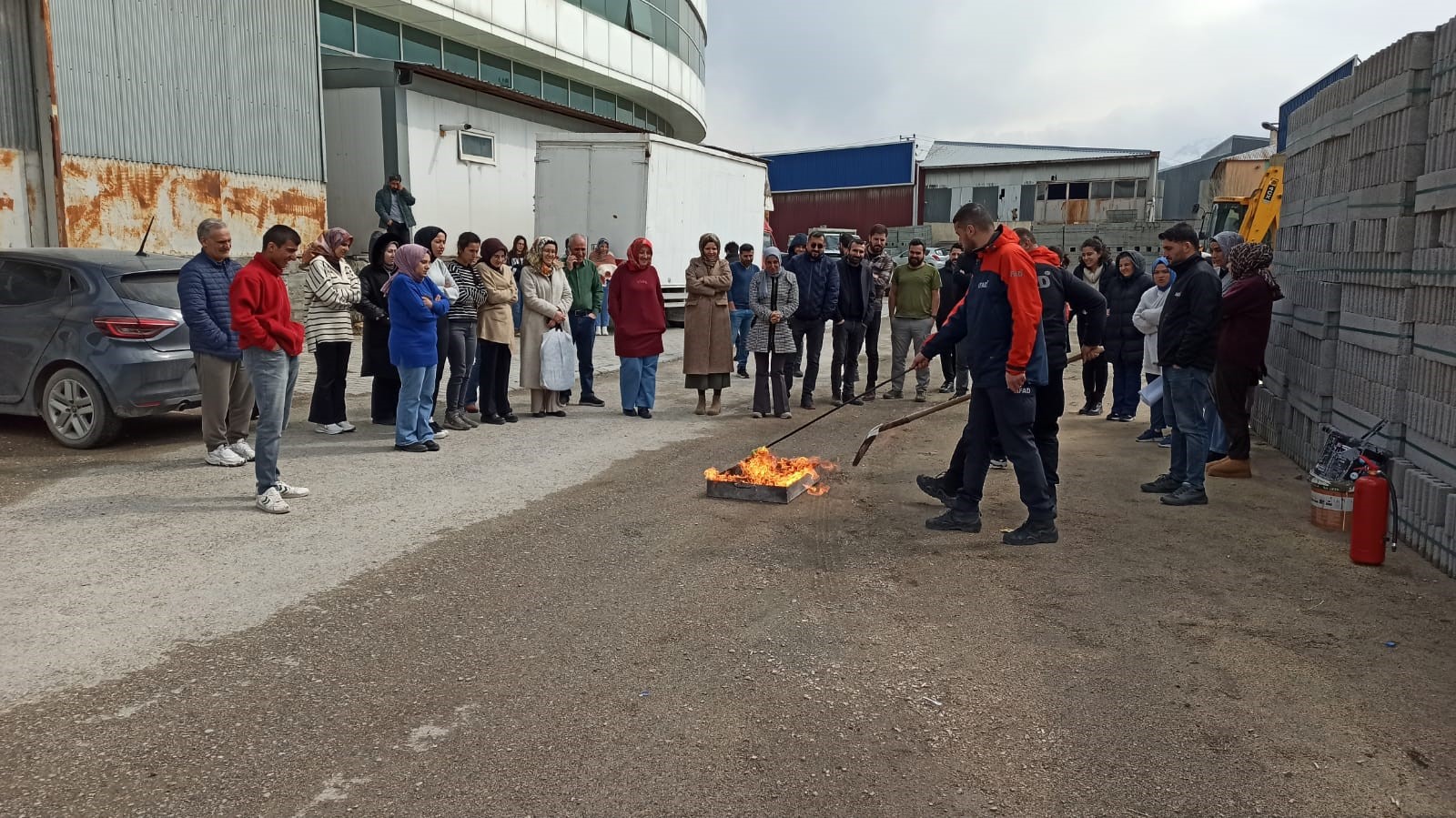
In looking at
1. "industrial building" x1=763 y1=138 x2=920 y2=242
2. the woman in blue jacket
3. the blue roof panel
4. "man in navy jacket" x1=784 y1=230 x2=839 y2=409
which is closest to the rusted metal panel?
the woman in blue jacket

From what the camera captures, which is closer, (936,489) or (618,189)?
(936,489)

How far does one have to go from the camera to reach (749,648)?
453 cm

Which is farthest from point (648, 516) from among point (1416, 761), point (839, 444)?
point (1416, 761)

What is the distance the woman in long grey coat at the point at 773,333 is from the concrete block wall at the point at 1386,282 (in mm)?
4835

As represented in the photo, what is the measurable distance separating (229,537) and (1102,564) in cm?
521

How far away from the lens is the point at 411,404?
28.9ft

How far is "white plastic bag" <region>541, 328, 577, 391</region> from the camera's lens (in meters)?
10.7

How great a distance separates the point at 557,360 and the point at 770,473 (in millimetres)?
3942

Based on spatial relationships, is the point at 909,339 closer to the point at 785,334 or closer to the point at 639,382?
the point at 785,334

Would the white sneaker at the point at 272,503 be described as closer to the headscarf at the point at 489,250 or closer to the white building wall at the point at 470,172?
the headscarf at the point at 489,250

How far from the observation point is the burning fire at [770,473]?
7.38 metres

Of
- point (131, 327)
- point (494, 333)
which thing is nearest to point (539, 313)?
point (494, 333)

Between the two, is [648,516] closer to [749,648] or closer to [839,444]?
[749,648]

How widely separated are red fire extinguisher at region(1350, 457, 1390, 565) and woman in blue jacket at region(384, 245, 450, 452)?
695 cm
